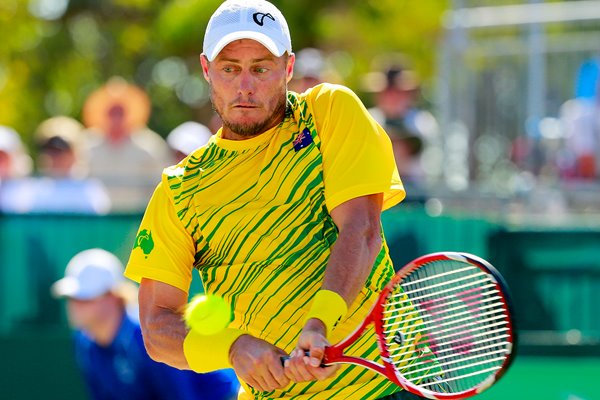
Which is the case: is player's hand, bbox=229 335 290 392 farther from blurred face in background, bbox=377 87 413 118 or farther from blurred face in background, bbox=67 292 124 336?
blurred face in background, bbox=377 87 413 118

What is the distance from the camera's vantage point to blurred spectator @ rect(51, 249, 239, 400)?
6105mm

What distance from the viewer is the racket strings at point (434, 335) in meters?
3.88

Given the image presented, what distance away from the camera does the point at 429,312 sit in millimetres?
4016

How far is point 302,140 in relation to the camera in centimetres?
401

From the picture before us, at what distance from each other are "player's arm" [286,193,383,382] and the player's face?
37cm

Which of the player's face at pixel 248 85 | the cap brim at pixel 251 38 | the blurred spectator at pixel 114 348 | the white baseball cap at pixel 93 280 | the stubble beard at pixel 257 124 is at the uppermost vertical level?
the cap brim at pixel 251 38

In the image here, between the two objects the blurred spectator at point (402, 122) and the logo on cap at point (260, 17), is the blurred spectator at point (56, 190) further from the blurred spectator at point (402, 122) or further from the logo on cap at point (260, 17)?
the logo on cap at point (260, 17)

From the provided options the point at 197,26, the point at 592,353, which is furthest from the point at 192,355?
the point at 197,26

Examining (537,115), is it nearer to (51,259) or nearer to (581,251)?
(581,251)

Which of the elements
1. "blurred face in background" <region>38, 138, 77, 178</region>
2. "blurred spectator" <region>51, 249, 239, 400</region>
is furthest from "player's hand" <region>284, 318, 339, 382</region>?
"blurred face in background" <region>38, 138, 77, 178</region>

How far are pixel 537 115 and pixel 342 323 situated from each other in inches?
261

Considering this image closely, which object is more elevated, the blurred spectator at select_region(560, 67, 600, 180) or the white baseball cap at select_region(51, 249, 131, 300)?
the blurred spectator at select_region(560, 67, 600, 180)

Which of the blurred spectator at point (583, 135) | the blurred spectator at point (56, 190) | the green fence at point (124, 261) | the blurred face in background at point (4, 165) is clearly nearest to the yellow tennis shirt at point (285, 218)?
the green fence at point (124, 261)

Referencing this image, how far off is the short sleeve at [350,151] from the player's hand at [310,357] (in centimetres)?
42
